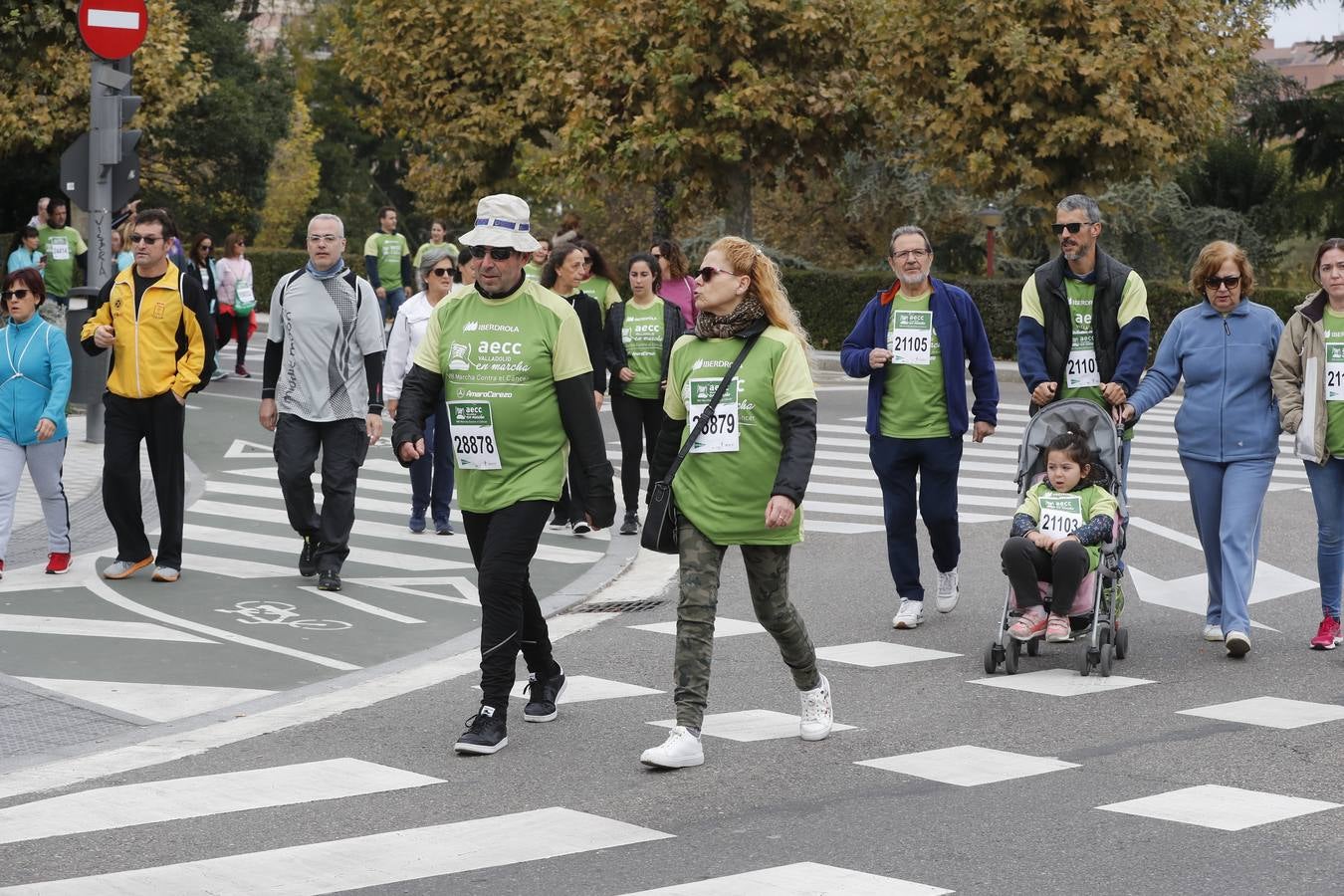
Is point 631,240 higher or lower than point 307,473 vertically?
higher

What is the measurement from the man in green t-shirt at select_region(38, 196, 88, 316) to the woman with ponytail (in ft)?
60.4

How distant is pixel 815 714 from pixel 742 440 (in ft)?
3.48

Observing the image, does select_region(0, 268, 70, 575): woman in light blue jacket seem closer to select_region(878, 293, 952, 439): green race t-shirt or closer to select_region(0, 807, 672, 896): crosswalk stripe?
select_region(878, 293, 952, 439): green race t-shirt

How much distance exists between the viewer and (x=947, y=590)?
1022 cm

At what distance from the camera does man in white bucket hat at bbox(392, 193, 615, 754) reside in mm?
7133

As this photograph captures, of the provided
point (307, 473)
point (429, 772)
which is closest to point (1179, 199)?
point (307, 473)

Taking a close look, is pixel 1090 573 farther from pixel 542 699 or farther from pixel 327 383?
pixel 327 383

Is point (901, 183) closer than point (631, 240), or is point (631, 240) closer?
point (901, 183)

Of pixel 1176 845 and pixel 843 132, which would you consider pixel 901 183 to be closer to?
pixel 843 132

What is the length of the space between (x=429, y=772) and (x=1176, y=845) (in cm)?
246

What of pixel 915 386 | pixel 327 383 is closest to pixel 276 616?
pixel 327 383

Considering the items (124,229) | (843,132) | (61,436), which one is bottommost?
(61,436)

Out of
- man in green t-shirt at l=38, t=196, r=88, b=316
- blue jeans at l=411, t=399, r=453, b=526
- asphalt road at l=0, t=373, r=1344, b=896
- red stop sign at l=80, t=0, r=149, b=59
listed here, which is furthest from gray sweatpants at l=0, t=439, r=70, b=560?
man in green t-shirt at l=38, t=196, r=88, b=316

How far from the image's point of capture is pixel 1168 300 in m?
29.7
